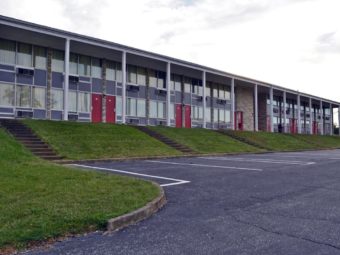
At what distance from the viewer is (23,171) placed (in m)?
9.59

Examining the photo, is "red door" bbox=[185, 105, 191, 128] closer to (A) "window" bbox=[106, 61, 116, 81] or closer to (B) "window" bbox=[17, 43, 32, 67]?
(A) "window" bbox=[106, 61, 116, 81]

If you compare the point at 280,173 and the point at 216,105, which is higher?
the point at 216,105

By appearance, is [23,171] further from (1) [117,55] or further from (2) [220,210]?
(1) [117,55]

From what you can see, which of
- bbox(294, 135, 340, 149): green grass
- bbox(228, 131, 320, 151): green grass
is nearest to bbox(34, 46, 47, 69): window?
bbox(228, 131, 320, 151): green grass

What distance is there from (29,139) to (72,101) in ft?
33.5

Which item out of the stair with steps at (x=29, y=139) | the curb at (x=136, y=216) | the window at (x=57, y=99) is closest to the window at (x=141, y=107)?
the window at (x=57, y=99)

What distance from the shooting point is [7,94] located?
24.1 m

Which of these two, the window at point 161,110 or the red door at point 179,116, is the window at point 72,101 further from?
the red door at point 179,116

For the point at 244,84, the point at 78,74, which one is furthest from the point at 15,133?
the point at 244,84

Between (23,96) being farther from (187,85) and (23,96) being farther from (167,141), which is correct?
(187,85)

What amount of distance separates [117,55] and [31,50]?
21.5 ft

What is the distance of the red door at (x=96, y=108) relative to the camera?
28.6m

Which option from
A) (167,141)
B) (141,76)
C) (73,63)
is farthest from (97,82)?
(167,141)

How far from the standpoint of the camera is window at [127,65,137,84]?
31688 millimetres
